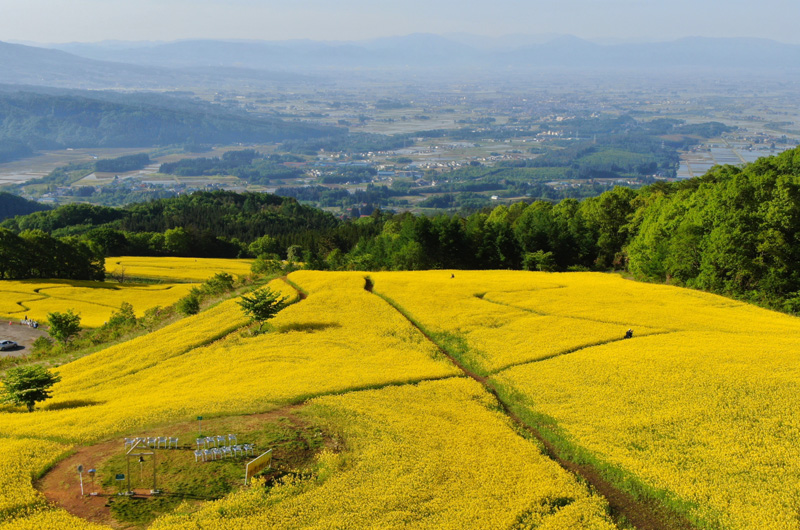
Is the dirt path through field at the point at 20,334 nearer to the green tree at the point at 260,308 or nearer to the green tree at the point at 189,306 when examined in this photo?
the green tree at the point at 189,306

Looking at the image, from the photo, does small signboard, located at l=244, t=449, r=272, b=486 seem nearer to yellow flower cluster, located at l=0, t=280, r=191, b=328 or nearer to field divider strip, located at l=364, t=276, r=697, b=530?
field divider strip, located at l=364, t=276, r=697, b=530

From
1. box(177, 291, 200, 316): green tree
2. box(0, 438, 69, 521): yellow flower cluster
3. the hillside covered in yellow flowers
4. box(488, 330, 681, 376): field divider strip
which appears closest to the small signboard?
the hillside covered in yellow flowers

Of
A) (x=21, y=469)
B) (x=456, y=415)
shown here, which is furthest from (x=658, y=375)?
(x=21, y=469)

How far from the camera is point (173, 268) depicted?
106 metres

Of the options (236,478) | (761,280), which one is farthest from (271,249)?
(236,478)

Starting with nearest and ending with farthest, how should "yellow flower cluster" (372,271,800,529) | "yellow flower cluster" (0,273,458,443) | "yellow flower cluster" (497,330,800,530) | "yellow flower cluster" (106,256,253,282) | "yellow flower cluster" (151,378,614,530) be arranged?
"yellow flower cluster" (151,378,614,530)
"yellow flower cluster" (497,330,800,530)
"yellow flower cluster" (372,271,800,529)
"yellow flower cluster" (0,273,458,443)
"yellow flower cluster" (106,256,253,282)

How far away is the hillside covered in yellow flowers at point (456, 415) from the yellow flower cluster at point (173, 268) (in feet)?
162

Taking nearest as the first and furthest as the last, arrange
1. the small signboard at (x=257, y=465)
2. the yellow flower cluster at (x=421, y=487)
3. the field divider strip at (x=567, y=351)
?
the yellow flower cluster at (x=421, y=487), the small signboard at (x=257, y=465), the field divider strip at (x=567, y=351)

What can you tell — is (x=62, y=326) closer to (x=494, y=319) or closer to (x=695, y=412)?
(x=494, y=319)

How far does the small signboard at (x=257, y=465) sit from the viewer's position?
25027 mm

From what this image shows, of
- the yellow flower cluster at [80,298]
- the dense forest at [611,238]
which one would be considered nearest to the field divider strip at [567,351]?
the dense forest at [611,238]

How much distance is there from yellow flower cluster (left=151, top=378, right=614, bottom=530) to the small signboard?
0.89 metres

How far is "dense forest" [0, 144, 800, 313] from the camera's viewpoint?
58.4m

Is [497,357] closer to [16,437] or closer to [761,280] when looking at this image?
[16,437]
